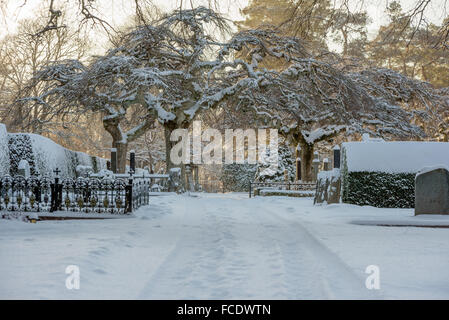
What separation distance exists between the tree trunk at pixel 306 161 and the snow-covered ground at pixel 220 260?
18.5m

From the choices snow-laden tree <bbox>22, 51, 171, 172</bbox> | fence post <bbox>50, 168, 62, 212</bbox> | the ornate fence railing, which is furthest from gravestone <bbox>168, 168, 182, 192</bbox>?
fence post <bbox>50, 168, 62, 212</bbox>

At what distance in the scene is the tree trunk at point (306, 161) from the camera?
29.8m

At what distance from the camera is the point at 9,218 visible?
1120cm

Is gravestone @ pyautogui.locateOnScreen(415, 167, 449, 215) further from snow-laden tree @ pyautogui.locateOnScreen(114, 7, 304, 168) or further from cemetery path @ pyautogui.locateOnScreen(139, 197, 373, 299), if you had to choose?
snow-laden tree @ pyautogui.locateOnScreen(114, 7, 304, 168)

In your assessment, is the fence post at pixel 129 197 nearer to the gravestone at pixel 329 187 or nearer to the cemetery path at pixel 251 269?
the cemetery path at pixel 251 269

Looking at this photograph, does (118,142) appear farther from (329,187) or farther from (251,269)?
(251,269)

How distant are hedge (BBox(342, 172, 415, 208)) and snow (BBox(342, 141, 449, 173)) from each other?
0.79ft

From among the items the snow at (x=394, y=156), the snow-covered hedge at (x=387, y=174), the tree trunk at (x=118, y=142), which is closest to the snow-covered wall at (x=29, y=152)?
the tree trunk at (x=118, y=142)

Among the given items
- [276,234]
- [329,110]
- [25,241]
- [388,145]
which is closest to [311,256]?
[276,234]

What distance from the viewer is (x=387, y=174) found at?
51.2 feet

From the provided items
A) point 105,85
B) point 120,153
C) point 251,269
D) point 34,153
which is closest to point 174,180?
point 120,153

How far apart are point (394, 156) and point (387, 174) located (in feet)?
2.73

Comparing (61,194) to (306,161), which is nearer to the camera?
(61,194)
